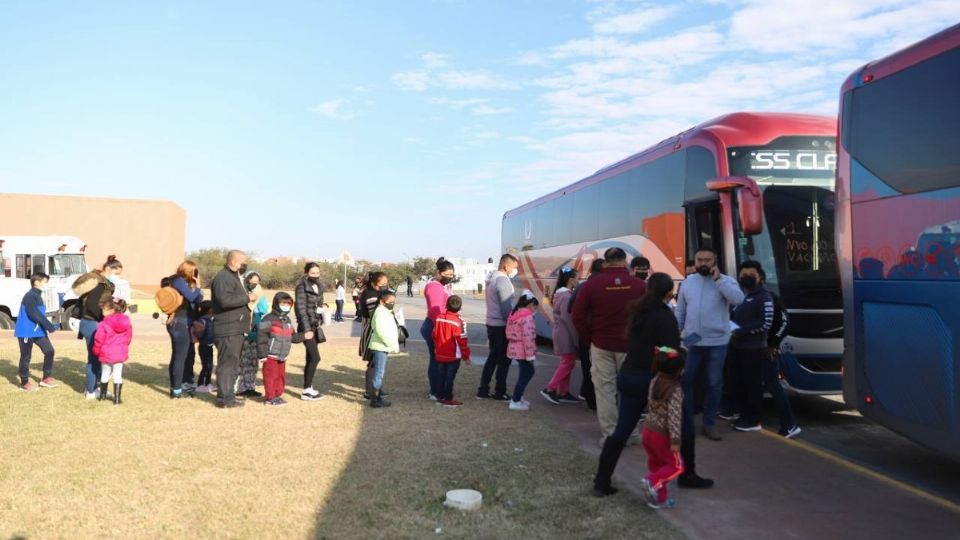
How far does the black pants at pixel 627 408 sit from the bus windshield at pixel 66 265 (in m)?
21.6

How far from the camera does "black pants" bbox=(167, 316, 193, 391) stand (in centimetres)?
891

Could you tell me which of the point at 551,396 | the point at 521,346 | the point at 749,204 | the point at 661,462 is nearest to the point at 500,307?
the point at 521,346

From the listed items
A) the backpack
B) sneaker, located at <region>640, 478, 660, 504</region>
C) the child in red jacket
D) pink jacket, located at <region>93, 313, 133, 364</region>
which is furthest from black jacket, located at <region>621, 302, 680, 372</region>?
pink jacket, located at <region>93, 313, 133, 364</region>

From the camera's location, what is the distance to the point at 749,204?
25.8ft

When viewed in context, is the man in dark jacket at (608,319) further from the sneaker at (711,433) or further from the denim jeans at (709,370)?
the sneaker at (711,433)

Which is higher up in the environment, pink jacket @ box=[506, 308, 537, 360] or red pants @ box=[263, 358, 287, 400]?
pink jacket @ box=[506, 308, 537, 360]

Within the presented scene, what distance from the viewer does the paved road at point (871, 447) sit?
580cm

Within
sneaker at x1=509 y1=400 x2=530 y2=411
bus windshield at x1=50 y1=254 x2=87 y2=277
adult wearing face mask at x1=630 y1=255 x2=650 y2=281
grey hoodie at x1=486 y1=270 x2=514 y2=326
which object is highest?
bus windshield at x1=50 y1=254 x2=87 y2=277

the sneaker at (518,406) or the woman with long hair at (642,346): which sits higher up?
the woman with long hair at (642,346)

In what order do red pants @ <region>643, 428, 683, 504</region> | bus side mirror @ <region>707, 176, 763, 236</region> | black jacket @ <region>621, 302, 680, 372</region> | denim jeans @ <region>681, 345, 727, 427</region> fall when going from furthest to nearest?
1. bus side mirror @ <region>707, 176, 763, 236</region>
2. denim jeans @ <region>681, 345, 727, 427</region>
3. black jacket @ <region>621, 302, 680, 372</region>
4. red pants @ <region>643, 428, 683, 504</region>

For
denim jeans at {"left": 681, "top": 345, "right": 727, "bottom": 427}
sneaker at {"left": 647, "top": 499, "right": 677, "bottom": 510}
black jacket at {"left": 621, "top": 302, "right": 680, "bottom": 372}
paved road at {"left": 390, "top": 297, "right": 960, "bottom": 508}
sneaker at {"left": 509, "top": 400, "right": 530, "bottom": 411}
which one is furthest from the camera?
sneaker at {"left": 509, "top": 400, "right": 530, "bottom": 411}

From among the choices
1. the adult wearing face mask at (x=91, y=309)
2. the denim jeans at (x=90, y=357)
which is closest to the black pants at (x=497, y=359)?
the adult wearing face mask at (x=91, y=309)

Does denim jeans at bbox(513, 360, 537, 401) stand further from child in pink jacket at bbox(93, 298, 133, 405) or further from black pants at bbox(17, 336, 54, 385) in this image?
black pants at bbox(17, 336, 54, 385)

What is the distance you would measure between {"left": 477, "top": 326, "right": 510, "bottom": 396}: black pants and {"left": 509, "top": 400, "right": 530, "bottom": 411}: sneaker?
2.21ft
